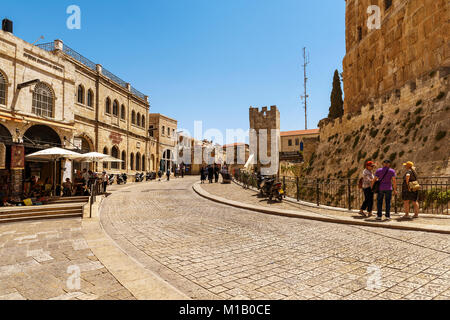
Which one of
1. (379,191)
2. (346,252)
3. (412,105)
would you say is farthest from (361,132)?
(346,252)

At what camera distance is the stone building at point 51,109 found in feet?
45.0

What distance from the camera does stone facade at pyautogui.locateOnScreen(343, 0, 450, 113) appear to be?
16000 mm

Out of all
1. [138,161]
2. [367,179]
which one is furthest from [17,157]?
[138,161]

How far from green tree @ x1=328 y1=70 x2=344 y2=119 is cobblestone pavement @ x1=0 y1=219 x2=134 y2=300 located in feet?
133

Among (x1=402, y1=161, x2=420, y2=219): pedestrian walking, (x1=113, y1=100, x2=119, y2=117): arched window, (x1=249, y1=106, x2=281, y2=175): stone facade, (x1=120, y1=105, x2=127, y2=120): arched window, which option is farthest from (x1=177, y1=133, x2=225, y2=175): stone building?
(x1=402, y1=161, x2=420, y2=219): pedestrian walking

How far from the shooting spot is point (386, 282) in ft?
10.5

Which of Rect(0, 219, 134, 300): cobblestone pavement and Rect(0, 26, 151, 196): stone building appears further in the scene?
Rect(0, 26, 151, 196): stone building

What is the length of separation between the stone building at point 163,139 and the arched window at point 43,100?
19197mm

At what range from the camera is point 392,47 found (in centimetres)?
2095

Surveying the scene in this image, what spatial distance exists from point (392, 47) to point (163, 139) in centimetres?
3157

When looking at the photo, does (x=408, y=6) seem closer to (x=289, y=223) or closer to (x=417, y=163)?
(x=417, y=163)

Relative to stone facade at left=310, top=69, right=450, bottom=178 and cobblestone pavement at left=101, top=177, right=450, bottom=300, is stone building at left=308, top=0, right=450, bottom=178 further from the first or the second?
cobblestone pavement at left=101, top=177, right=450, bottom=300

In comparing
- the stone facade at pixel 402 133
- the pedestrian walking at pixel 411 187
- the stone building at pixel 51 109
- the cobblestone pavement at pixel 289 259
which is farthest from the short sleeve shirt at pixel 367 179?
the stone building at pixel 51 109

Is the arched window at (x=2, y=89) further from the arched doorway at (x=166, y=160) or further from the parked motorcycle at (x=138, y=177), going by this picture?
the arched doorway at (x=166, y=160)
